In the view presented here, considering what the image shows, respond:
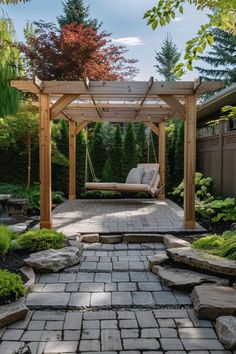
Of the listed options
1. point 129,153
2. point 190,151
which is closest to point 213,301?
point 190,151

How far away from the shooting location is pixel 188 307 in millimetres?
3000

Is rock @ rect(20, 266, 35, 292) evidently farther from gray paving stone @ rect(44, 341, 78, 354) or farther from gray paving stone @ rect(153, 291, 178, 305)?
gray paving stone @ rect(153, 291, 178, 305)

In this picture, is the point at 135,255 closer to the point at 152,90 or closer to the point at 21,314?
the point at 21,314

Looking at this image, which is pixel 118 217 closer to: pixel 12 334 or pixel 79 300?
pixel 79 300

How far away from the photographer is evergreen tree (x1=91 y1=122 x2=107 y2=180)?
10531mm

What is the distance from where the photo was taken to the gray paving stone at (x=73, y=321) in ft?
8.67

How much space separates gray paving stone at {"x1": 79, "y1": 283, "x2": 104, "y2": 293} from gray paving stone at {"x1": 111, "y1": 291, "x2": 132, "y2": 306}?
173 millimetres

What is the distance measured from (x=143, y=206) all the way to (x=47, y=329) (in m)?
5.81

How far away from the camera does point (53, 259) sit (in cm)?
389

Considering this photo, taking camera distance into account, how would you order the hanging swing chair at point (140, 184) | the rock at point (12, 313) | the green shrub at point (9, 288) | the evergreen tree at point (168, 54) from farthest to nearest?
the evergreen tree at point (168, 54) → the hanging swing chair at point (140, 184) → the green shrub at point (9, 288) → the rock at point (12, 313)

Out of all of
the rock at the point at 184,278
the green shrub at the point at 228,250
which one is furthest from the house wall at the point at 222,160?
the rock at the point at 184,278

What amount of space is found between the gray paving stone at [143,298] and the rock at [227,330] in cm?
65

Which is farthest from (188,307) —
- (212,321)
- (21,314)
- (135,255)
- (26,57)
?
(26,57)

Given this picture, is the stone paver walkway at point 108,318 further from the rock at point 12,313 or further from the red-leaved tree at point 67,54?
the red-leaved tree at point 67,54
